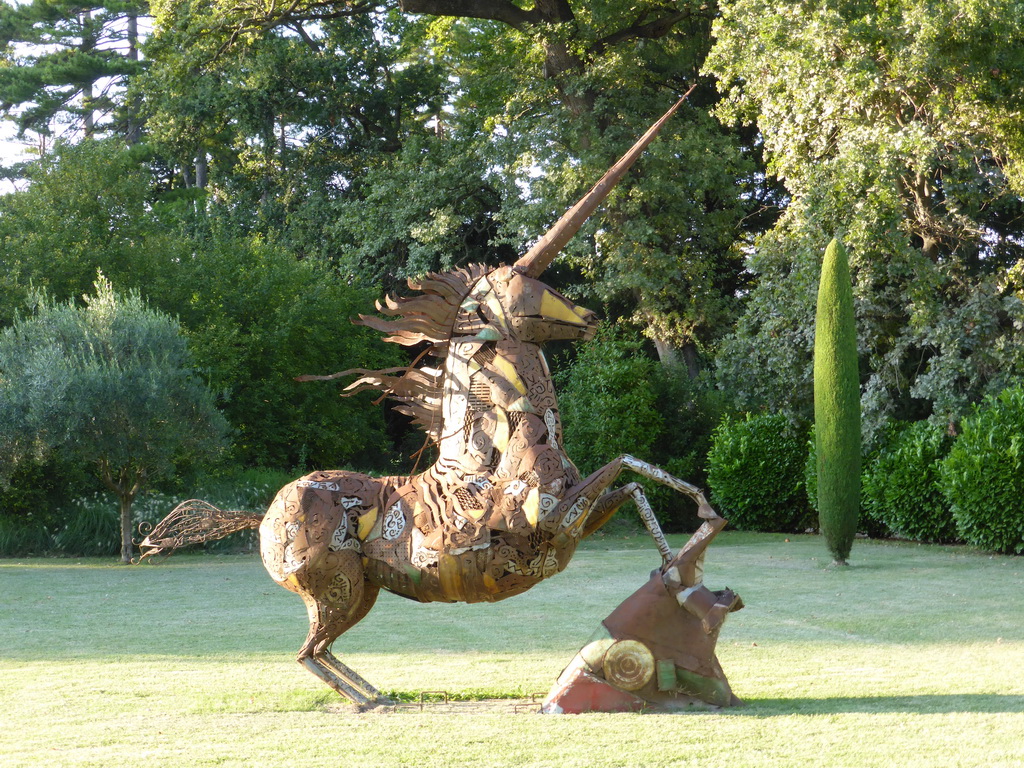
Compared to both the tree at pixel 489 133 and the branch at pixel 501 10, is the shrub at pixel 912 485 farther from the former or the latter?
the branch at pixel 501 10

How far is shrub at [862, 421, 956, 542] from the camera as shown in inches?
600

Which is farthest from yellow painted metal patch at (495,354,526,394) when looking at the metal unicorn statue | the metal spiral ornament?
the metal spiral ornament

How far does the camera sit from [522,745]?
190 inches

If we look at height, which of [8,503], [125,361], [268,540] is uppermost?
[125,361]

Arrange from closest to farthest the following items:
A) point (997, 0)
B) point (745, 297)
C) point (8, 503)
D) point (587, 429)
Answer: point (997, 0)
point (8, 503)
point (587, 429)
point (745, 297)

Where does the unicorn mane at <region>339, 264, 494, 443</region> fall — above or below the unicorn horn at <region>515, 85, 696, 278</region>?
below

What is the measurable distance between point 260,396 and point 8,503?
4917 millimetres

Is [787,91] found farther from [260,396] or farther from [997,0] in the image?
[260,396]

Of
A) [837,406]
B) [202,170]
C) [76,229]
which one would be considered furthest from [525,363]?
[202,170]

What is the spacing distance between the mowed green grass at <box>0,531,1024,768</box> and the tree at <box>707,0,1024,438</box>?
12.4 ft

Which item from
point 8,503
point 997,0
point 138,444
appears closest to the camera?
point 997,0

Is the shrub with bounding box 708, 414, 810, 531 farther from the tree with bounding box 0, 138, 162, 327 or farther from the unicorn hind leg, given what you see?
the unicorn hind leg

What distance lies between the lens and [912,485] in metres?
15.4

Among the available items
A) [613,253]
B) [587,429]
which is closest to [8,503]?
[587,429]
